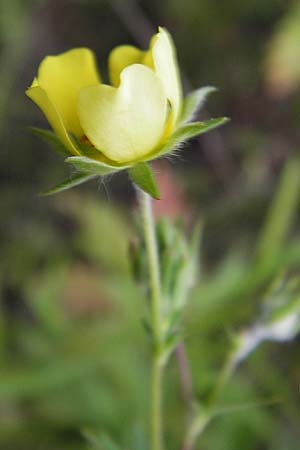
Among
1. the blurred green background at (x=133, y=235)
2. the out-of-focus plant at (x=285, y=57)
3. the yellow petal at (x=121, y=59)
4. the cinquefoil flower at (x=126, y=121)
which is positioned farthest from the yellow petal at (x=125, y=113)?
the out-of-focus plant at (x=285, y=57)

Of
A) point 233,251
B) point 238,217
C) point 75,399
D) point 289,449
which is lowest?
point 289,449

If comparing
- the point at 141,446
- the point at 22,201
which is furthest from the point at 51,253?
the point at 141,446

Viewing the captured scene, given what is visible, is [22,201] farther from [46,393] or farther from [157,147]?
[157,147]

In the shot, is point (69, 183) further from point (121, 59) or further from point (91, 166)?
point (121, 59)

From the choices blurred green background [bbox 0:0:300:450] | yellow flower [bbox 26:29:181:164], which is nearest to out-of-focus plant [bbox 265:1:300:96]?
blurred green background [bbox 0:0:300:450]

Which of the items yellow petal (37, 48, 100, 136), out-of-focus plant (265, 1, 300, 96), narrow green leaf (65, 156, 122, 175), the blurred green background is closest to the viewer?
narrow green leaf (65, 156, 122, 175)

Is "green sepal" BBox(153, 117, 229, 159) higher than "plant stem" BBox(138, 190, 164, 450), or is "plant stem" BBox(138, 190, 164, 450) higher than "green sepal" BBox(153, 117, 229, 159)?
"green sepal" BBox(153, 117, 229, 159)

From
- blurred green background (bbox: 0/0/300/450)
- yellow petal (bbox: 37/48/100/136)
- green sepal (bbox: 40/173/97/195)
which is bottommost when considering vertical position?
green sepal (bbox: 40/173/97/195)

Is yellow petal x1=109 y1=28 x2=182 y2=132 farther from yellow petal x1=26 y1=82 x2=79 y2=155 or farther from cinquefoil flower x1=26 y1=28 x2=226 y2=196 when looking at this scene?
yellow petal x1=26 y1=82 x2=79 y2=155
